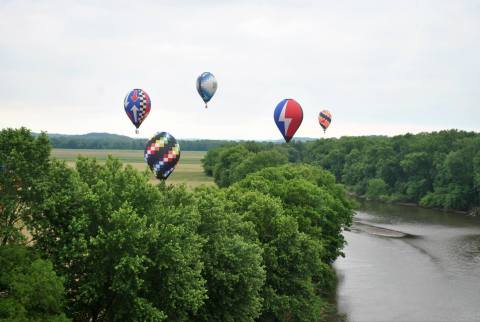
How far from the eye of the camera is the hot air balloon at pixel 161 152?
44750 mm

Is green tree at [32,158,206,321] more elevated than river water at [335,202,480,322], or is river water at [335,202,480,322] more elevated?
green tree at [32,158,206,321]

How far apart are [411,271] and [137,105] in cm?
3276

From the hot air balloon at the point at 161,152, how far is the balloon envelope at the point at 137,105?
8.75 metres

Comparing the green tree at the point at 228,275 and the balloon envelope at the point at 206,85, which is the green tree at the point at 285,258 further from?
the balloon envelope at the point at 206,85

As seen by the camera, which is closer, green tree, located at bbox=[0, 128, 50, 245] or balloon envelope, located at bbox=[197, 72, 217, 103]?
green tree, located at bbox=[0, 128, 50, 245]

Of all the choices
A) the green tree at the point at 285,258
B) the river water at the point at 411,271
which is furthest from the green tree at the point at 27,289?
the river water at the point at 411,271

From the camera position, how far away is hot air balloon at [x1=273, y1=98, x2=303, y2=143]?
184 ft

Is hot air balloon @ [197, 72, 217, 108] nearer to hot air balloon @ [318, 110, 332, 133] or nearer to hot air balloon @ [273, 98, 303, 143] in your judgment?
hot air balloon @ [273, 98, 303, 143]

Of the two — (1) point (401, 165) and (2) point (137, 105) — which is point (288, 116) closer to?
(2) point (137, 105)

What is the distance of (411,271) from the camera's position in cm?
6144

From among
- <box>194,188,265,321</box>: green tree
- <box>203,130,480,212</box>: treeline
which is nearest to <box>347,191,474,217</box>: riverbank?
<box>203,130,480,212</box>: treeline

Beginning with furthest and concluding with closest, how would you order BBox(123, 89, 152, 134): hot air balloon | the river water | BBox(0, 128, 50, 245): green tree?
BBox(123, 89, 152, 134): hot air balloon, the river water, BBox(0, 128, 50, 245): green tree

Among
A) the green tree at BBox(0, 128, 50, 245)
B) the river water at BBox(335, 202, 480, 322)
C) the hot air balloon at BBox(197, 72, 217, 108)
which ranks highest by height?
the hot air balloon at BBox(197, 72, 217, 108)

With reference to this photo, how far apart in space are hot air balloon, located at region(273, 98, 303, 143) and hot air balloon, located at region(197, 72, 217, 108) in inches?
337
